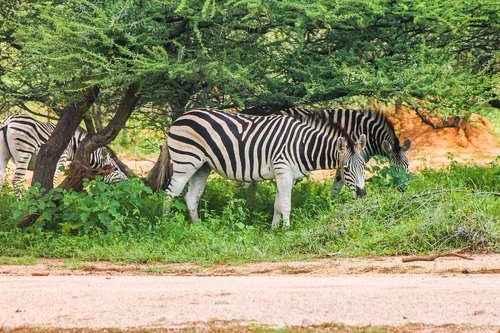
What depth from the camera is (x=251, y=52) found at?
13.4m

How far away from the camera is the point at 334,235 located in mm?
11461

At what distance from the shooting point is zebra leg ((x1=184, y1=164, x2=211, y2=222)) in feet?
43.7

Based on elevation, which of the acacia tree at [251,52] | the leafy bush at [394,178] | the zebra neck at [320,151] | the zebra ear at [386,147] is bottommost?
the leafy bush at [394,178]

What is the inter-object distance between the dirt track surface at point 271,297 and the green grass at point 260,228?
0.86 meters

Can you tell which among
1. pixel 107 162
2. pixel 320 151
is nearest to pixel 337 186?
pixel 320 151

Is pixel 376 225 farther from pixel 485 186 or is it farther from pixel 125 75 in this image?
pixel 125 75

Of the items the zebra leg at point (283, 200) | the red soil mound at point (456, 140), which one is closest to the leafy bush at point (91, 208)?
the zebra leg at point (283, 200)

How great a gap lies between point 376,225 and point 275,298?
4394mm

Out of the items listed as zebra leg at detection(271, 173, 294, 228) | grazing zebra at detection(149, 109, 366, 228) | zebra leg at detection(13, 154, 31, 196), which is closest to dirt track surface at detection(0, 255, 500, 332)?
zebra leg at detection(271, 173, 294, 228)

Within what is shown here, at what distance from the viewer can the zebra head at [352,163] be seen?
1290 cm

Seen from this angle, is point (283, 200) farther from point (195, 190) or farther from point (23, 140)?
point (23, 140)

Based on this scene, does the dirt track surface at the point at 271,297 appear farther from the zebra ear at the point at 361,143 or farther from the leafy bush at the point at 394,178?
the zebra ear at the point at 361,143

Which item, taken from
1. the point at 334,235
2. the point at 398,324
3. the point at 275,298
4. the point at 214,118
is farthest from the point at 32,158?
the point at 398,324

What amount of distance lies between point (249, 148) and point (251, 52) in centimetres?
132
